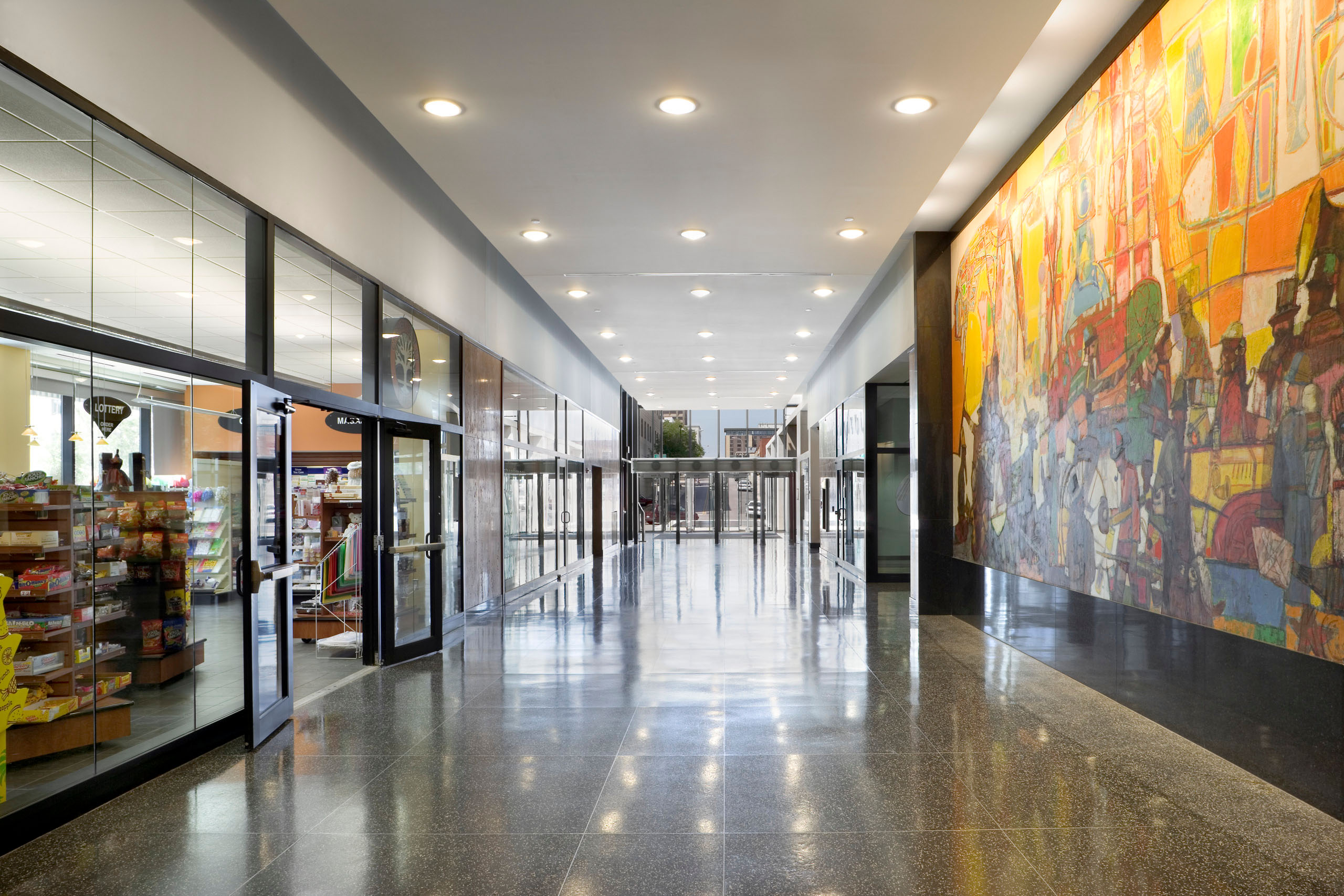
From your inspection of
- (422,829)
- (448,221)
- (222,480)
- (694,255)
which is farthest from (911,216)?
(422,829)

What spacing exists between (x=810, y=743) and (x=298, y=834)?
283 cm

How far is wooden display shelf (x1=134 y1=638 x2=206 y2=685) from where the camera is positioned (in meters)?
4.91

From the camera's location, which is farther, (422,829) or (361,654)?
(361,654)

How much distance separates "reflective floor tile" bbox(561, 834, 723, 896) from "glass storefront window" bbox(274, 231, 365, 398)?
4.00 m

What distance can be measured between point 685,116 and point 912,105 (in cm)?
162

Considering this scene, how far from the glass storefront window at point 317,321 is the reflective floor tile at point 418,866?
11.2 ft

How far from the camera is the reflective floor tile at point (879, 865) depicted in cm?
352

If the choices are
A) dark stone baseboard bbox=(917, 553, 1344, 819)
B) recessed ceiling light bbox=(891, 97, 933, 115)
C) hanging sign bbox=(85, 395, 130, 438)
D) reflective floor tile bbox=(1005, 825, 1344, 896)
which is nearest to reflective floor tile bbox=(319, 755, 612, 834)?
reflective floor tile bbox=(1005, 825, 1344, 896)

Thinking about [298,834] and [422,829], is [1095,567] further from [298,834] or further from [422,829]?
[298,834]

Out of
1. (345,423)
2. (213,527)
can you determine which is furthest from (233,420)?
(345,423)

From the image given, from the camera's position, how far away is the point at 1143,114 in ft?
20.4

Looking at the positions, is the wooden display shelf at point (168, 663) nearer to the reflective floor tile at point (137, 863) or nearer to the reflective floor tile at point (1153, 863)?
the reflective floor tile at point (137, 863)

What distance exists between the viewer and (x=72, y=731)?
14.4ft

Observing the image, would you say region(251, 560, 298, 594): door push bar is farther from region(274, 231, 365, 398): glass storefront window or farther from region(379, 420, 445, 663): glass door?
region(379, 420, 445, 663): glass door
